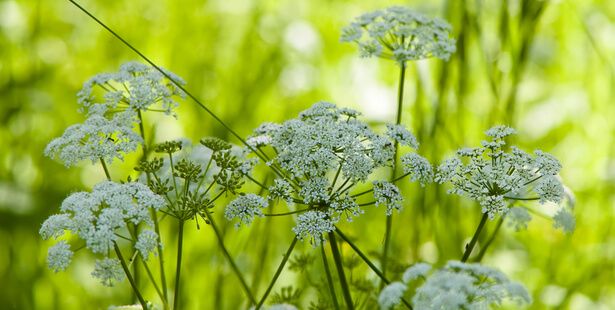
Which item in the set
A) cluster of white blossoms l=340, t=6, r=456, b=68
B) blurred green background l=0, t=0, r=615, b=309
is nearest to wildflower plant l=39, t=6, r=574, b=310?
cluster of white blossoms l=340, t=6, r=456, b=68

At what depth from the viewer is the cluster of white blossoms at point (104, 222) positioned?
1.88m

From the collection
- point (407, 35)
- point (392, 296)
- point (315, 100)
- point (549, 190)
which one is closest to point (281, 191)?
point (392, 296)

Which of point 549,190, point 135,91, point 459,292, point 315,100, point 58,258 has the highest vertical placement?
point 315,100

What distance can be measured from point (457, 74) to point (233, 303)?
211 centimetres

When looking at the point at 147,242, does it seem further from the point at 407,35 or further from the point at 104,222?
the point at 407,35

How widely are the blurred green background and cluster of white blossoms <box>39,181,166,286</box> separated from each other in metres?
1.18

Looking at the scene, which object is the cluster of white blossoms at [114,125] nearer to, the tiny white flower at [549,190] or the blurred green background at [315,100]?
the blurred green background at [315,100]

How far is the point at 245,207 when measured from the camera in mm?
2229

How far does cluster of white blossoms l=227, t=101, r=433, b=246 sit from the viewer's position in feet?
7.22

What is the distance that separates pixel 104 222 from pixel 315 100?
312cm

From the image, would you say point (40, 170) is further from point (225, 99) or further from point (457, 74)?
point (457, 74)

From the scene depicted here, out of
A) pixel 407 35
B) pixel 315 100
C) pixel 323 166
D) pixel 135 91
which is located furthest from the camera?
pixel 315 100

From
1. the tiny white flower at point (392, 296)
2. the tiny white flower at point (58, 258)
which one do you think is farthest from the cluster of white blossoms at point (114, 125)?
the tiny white flower at point (392, 296)

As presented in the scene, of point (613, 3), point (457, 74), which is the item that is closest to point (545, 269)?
point (457, 74)
